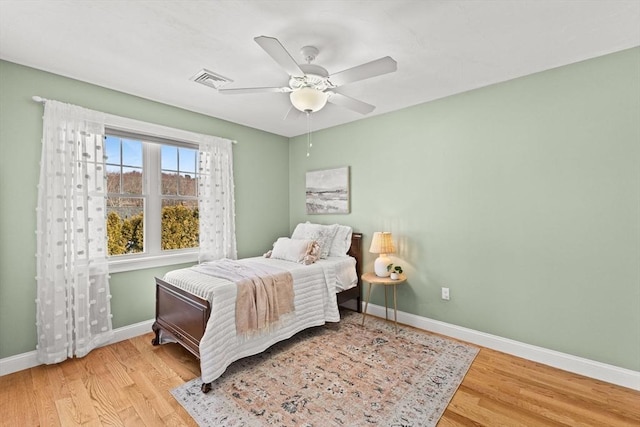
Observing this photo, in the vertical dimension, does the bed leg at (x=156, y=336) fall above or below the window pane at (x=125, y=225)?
below

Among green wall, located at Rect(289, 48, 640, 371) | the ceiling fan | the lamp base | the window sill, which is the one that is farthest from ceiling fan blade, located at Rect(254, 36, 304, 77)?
the window sill

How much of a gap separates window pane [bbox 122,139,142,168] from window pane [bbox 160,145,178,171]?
229mm

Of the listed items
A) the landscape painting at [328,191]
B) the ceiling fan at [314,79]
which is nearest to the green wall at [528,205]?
the landscape painting at [328,191]

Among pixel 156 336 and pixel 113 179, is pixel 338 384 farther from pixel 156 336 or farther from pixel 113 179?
pixel 113 179

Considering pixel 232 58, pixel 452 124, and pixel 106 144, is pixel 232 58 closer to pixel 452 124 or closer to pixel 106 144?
pixel 106 144

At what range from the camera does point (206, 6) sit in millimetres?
1750

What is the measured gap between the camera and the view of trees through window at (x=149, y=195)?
3.10 metres

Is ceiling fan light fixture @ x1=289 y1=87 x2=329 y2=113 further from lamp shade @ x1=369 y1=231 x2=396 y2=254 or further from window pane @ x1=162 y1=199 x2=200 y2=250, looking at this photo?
window pane @ x1=162 y1=199 x2=200 y2=250

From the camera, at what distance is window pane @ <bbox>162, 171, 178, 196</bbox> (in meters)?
3.41

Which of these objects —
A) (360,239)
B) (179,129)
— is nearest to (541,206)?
(360,239)

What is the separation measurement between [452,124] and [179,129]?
121 inches

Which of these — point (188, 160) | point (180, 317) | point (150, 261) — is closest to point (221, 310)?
point (180, 317)

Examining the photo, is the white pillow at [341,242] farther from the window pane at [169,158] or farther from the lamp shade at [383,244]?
the window pane at [169,158]

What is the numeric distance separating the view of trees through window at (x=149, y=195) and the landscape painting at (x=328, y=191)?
1624 mm
